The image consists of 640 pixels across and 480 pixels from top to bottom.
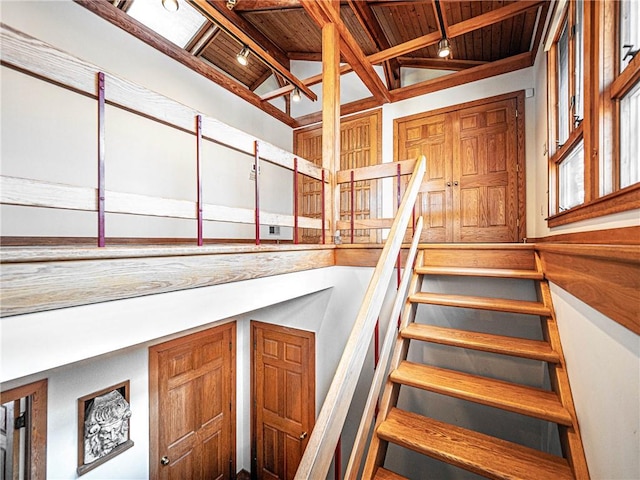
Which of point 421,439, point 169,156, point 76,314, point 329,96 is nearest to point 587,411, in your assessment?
point 421,439

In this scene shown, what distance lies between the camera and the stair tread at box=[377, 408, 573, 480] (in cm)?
115

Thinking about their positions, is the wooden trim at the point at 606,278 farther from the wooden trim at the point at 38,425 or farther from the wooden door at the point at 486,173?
the wooden trim at the point at 38,425

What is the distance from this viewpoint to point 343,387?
937 mm

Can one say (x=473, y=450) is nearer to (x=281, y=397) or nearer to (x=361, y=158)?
(x=281, y=397)

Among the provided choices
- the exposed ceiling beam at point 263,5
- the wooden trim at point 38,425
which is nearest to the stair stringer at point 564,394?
the wooden trim at point 38,425

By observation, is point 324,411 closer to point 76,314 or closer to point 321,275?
point 76,314

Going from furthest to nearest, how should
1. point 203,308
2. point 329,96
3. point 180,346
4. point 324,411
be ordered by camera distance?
point 180,346 → point 329,96 → point 203,308 → point 324,411

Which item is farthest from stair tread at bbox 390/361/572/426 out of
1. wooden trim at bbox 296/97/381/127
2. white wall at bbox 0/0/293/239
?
wooden trim at bbox 296/97/381/127

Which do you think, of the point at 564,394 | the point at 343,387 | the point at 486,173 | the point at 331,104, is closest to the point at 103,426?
the point at 343,387

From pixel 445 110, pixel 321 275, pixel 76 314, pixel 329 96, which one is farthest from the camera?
pixel 445 110

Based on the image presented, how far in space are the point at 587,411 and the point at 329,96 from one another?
266cm

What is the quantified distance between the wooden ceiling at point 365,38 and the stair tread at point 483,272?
2.05m

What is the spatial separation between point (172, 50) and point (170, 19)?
319mm

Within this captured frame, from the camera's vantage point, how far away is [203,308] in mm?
1417
